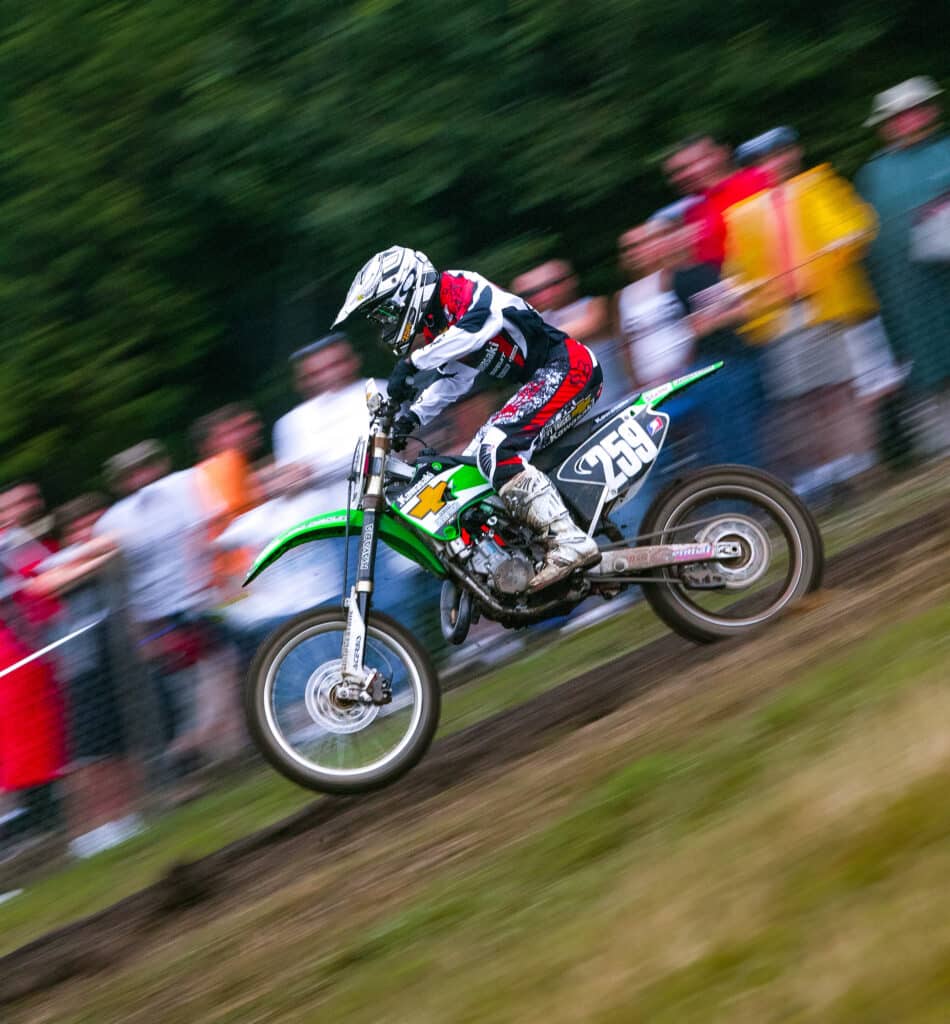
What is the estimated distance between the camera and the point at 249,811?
8.97 metres

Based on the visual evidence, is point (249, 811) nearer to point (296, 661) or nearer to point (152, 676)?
point (152, 676)

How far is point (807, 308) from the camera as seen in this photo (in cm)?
1005

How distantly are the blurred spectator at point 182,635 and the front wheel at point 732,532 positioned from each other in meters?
2.54

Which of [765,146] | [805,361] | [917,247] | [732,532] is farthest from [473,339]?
[917,247]

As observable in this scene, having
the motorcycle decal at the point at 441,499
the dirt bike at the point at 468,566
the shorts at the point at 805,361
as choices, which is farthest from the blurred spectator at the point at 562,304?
the motorcycle decal at the point at 441,499

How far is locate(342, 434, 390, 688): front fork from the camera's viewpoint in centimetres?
746

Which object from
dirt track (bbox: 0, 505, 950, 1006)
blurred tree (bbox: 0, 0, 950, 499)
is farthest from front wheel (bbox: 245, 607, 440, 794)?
blurred tree (bbox: 0, 0, 950, 499)

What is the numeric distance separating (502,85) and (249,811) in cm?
594

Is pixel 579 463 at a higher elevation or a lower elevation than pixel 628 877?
higher

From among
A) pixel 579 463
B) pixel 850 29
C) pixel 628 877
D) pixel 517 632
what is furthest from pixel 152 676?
pixel 850 29

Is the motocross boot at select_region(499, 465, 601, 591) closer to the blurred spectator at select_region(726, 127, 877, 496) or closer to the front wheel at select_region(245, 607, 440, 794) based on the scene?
the front wheel at select_region(245, 607, 440, 794)

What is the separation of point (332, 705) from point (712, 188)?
4.26 metres

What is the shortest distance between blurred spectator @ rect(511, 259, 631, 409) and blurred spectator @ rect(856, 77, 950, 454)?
1478 millimetres

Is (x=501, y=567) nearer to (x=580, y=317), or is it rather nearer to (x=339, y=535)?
(x=339, y=535)
